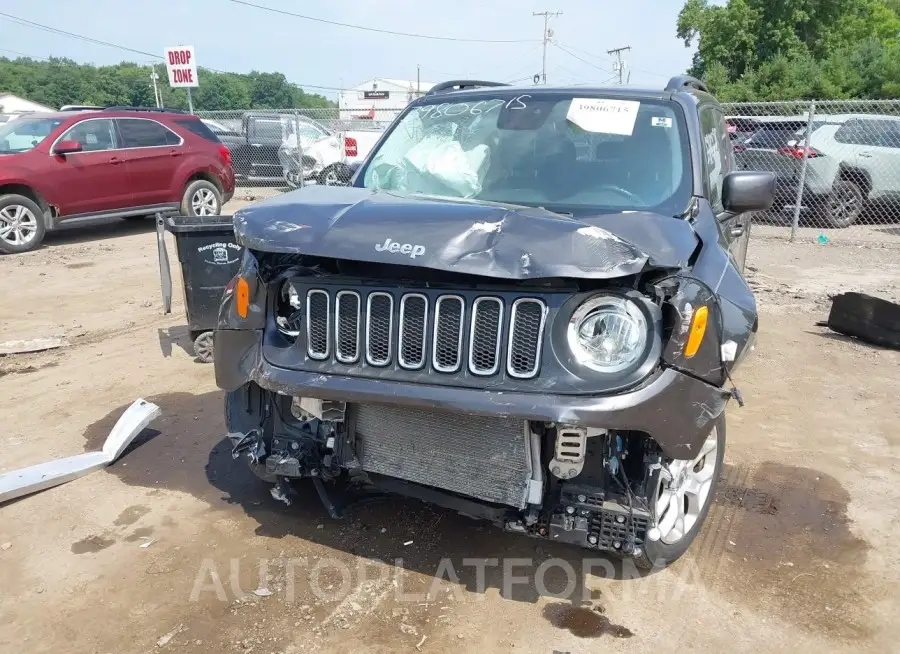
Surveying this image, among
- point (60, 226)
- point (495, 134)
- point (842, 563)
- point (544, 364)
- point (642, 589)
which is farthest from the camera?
point (60, 226)

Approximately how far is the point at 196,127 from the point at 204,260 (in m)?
7.76

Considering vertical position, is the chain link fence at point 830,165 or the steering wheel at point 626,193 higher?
the steering wheel at point 626,193

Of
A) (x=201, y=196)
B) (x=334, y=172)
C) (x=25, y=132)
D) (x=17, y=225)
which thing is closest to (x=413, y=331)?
(x=17, y=225)

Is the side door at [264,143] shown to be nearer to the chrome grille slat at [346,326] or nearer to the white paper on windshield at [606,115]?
the white paper on windshield at [606,115]

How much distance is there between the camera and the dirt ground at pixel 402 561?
277 centimetres

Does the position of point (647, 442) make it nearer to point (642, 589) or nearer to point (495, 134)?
point (642, 589)

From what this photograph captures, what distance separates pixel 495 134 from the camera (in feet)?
13.1

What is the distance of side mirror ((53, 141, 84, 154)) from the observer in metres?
10.5

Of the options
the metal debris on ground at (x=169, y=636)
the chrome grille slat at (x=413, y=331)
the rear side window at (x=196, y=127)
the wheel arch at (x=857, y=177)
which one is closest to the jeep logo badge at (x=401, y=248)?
the chrome grille slat at (x=413, y=331)

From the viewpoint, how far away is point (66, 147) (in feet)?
34.6

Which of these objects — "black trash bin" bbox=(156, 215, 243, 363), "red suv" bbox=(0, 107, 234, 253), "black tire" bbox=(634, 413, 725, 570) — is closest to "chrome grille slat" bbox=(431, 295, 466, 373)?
"black tire" bbox=(634, 413, 725, 570)

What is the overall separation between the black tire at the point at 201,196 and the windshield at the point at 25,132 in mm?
2096

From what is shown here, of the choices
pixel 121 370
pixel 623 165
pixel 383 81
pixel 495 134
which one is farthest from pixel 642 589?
pixel 383 81

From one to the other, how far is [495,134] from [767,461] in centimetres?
244
